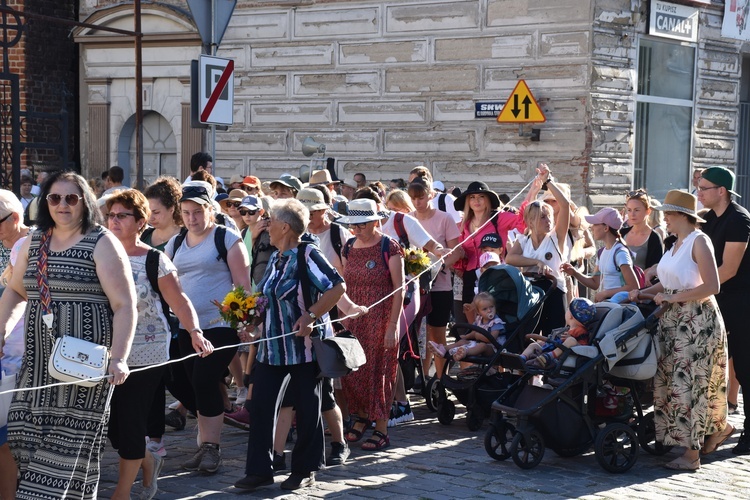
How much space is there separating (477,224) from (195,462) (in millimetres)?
4276

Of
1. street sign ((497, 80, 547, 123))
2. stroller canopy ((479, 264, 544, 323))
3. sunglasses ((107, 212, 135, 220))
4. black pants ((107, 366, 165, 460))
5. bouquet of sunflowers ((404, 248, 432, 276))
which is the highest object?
street sign ((497, 80, 547, 123))

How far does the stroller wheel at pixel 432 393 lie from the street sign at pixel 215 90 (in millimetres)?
3229

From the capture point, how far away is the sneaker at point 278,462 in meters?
7.54

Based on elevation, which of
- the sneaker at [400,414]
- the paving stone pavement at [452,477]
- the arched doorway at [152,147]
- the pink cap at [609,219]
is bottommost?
the paving stone pavement at [452,477]

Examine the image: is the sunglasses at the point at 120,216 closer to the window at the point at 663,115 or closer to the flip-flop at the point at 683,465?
the flip-flop at the point at 683,465

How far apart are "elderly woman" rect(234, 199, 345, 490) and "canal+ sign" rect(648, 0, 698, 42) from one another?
37.5ft

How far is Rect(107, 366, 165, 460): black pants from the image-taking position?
20.7 ft

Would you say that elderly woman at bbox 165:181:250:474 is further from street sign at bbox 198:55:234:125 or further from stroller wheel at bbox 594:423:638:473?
street sign at bbox 198:55:234:125

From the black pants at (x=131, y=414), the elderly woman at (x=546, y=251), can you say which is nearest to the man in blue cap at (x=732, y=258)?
the elderly woman at (x=546, y=251)

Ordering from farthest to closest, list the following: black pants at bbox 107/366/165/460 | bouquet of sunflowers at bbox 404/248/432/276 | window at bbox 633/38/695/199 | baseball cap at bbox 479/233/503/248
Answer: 1. window at bbox 633/38/695/199
2. baseball cap at bbox 479/233/503/248
3. bouquet of sunflowers at bbox 404/248/432/276
4. black pants at bbox 107/366/165/460

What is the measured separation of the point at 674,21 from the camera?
17766 mm

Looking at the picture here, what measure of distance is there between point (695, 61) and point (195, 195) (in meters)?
12.6

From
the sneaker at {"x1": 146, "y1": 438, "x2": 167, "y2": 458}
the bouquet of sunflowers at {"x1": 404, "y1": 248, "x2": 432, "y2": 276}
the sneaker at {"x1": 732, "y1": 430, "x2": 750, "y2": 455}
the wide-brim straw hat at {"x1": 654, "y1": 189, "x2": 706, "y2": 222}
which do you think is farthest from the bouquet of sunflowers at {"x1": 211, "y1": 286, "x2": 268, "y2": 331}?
the sneaker at {"x1": 732, "y1": 430, "x2": 750, "y2": 455}

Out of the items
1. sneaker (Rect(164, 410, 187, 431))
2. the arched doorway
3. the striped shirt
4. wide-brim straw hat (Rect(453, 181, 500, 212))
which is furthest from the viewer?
the arched doorway
